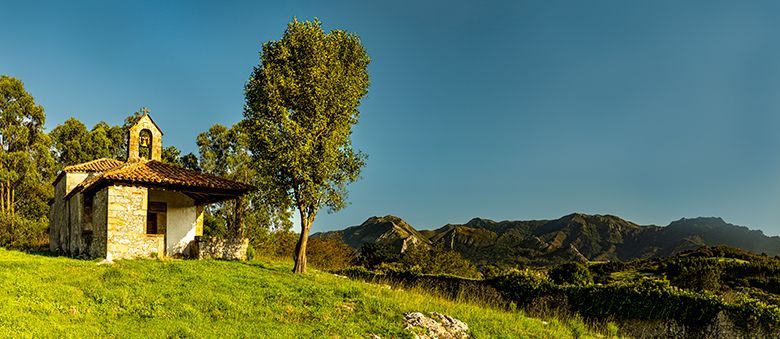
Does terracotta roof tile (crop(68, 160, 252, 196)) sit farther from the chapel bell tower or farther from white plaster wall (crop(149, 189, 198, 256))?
white plaster wall (crop(149, 189, 198, 256))

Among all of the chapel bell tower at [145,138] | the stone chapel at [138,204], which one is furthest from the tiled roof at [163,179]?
the chapel bell tower at [145,138]

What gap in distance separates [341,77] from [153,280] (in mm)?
13158

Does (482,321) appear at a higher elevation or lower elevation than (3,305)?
lower

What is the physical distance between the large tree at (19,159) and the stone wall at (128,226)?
71.6ft

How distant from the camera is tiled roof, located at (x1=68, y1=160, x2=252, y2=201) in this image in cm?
2214

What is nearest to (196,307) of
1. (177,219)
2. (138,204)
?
(138,204)

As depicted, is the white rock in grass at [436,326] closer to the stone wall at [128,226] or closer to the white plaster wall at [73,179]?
the stone wall at [128,226]

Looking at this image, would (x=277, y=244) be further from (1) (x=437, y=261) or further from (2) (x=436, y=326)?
(2) (x=436, y=326)

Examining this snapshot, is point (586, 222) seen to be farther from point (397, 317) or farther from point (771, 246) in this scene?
point (397, 317)

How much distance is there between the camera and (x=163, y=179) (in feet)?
75.6

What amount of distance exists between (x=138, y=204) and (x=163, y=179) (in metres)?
1.54

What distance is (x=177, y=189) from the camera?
23750 millimetres

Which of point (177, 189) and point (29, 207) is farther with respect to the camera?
point (29, 207)

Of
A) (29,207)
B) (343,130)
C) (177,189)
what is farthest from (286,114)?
(29,207)
